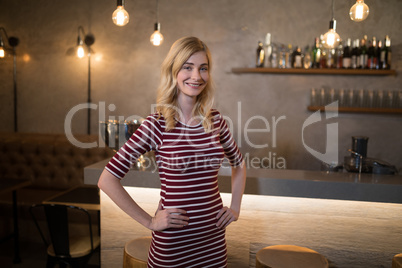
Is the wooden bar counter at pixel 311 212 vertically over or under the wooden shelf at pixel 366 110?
under

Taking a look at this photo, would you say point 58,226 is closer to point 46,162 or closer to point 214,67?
point 46,162

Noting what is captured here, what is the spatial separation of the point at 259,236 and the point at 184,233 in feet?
2.70

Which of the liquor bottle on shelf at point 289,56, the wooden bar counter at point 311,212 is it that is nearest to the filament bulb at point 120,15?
the wooden bar counter at point 311,212

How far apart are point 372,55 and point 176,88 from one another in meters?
3.29

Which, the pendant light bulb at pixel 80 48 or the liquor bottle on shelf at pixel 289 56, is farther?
the pendant light bulb at pixel 80 48

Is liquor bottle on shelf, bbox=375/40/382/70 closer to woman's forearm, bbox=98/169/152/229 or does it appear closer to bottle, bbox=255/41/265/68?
bottle, bbox=255/41/265/68

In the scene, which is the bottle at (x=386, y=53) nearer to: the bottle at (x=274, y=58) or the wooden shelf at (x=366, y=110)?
the wooden shelf at (x=366, y=110)

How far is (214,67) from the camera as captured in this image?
14.6 feet

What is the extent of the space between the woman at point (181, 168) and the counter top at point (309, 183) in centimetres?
49

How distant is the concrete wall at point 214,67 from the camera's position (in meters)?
4.22

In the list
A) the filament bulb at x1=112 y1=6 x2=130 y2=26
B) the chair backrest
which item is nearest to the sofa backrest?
the chair backrest

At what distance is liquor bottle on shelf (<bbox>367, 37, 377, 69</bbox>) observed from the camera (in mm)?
4023

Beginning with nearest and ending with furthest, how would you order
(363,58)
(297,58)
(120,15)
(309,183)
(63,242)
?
1. (309,183)
2. (63,242)
3. (120,15)
4. (363,58)
5. (297,58)

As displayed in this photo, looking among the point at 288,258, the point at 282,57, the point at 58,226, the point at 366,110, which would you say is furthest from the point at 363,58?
the point at 58,226
